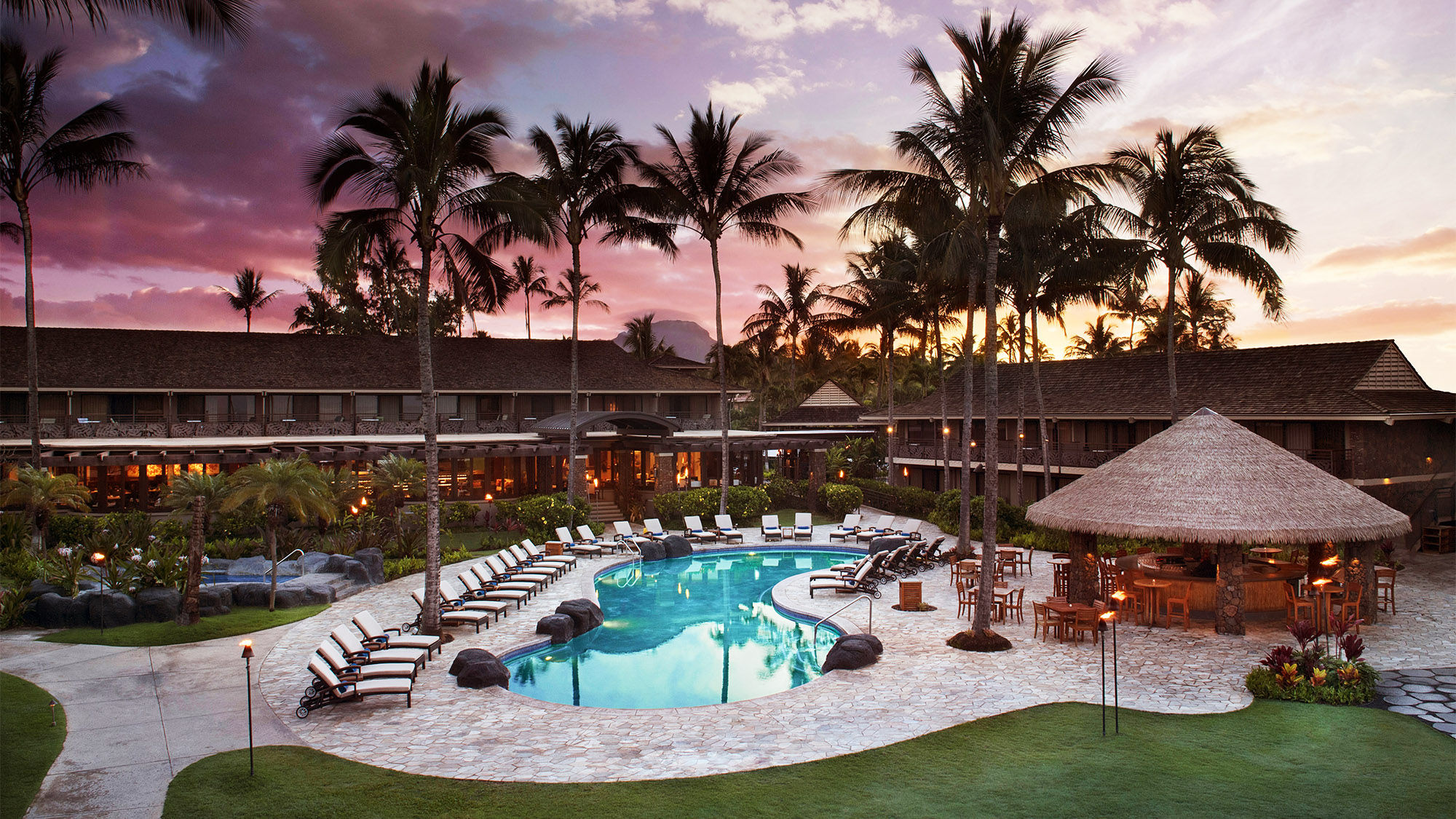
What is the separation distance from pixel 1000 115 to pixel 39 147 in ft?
81.8

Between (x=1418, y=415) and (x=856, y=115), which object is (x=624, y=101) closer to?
(x=856, y=115)

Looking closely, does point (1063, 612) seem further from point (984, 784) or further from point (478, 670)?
point (478, 670)

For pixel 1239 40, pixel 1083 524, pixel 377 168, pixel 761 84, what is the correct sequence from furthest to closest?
pixel 761 84, pixel 1239 40, pixel 1083 524, pixel 377 168

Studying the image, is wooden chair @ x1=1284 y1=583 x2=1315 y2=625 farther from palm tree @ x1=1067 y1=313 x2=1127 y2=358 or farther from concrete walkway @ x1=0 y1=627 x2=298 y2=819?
palm tree @ x1=1067 y1=313 x2=1127 y2=358

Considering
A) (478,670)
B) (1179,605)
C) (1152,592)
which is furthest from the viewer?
(1179,605)

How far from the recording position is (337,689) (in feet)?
35.9

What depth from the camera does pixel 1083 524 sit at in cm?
1566

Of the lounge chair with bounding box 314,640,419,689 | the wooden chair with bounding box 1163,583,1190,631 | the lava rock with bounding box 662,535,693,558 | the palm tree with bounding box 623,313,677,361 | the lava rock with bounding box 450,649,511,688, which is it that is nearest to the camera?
the lounge chair with bounding box 314,640,419,689

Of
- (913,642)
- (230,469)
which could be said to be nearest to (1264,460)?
(913,642)

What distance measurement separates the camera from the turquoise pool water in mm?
13328

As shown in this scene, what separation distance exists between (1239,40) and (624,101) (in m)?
17.5

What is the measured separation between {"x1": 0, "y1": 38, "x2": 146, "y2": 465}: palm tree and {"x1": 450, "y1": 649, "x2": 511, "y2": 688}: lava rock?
58.5 ft

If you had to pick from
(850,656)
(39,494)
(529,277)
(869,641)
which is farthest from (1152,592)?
(529,277)

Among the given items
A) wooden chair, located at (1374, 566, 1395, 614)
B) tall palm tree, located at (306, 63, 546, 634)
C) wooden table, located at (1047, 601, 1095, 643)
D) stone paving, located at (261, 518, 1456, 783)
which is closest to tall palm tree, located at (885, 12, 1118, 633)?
wooden table, located at (1047, 601, 1095, 643)
